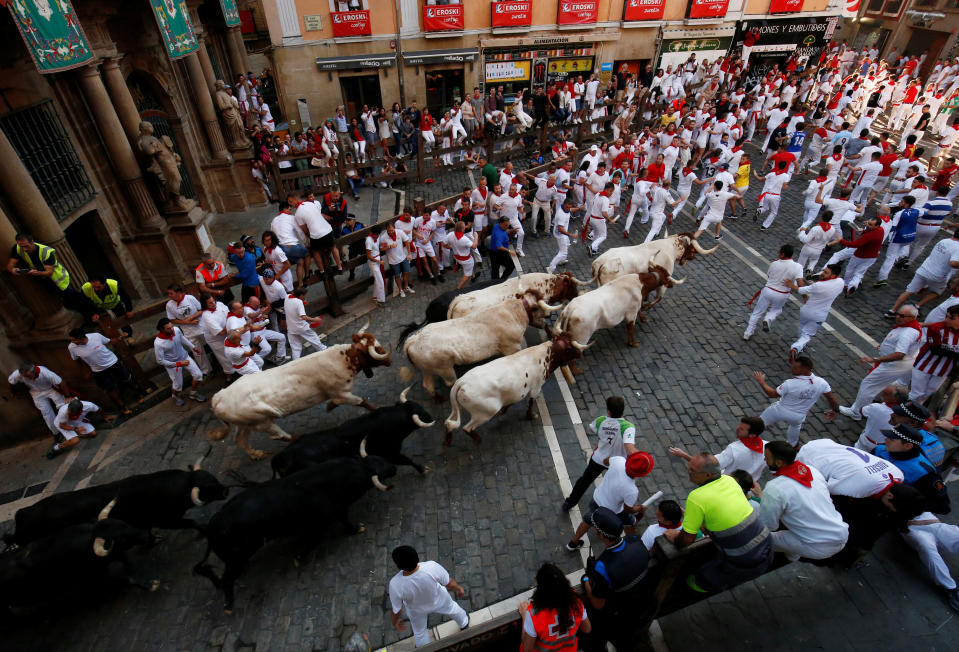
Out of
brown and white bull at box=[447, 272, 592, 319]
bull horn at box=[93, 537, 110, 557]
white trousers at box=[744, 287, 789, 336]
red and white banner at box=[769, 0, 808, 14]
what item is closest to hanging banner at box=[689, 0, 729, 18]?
red and white banner at box=[769, 0, 808, 14]

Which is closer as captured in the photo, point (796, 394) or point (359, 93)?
point (796, 394)

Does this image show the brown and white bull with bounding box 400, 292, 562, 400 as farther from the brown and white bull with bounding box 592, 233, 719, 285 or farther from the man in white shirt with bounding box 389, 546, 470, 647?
the man in white shirt with bounding box 389, 546, 470, 647

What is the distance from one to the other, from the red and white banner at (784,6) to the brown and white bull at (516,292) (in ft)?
98.9

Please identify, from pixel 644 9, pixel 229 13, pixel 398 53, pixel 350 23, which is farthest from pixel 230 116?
pixel 644 9

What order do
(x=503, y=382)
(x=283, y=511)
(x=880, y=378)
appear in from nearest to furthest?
(x=283, y=511), (x=503, y=382), (x=880, y=378)

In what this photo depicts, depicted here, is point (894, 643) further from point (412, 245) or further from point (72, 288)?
point (72, 288)

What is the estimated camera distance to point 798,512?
4.65 meters

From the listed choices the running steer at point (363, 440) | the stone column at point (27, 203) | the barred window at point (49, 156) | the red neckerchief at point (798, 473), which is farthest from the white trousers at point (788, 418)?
the barred window at point (49, 156)

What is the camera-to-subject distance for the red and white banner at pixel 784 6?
28.1m

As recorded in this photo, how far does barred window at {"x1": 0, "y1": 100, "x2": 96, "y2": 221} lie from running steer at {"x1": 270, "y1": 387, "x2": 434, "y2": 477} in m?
7.70

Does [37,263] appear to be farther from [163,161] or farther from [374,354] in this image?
[374,354]

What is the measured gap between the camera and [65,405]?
768cm

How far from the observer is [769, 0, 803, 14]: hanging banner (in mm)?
28109

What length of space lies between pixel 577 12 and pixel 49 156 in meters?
24.1
